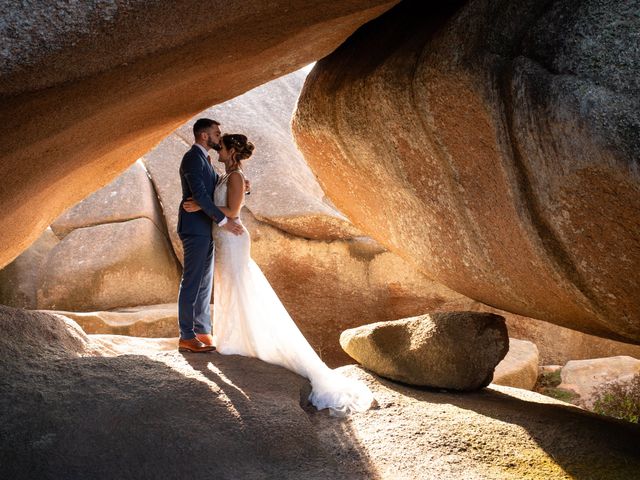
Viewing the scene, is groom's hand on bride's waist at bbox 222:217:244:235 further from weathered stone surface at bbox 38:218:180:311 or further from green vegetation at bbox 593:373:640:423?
weathered stone surface at bbox 38:218:180:311

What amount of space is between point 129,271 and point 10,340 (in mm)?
5047

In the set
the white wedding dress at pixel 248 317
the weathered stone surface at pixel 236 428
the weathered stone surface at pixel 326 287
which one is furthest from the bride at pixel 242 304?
the weathered stone surface at pixel 326 287

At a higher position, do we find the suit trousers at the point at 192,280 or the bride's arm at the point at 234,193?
the bride's arm at the point at 234,193

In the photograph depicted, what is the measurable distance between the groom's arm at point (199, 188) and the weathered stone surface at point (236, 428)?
1.04 meters

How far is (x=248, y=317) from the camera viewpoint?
17.1 feet

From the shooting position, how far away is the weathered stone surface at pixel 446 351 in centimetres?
523

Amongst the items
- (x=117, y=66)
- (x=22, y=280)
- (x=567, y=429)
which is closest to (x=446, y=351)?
(x=567, y=429)

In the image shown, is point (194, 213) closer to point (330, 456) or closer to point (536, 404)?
point (330, 456)

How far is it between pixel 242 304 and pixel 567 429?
2.36m

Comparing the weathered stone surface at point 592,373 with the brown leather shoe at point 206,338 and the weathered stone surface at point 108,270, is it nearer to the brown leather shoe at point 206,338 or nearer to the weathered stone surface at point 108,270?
the brown leather shoe at point 206,338

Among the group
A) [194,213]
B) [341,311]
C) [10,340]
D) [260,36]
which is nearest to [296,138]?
[194,213]

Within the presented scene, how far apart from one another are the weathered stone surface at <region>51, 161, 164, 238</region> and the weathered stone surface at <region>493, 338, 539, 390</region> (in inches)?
200

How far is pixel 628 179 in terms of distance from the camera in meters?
3.09

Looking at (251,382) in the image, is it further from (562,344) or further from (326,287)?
(562,344)
